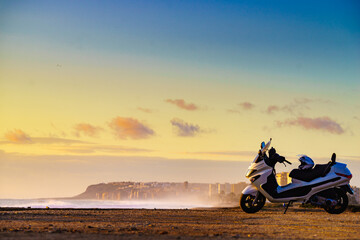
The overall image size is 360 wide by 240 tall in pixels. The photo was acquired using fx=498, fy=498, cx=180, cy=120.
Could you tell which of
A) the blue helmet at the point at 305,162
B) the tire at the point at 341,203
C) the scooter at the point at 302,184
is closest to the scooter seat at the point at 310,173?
the scooter at the point at 302,184

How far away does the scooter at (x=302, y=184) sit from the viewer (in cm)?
1387

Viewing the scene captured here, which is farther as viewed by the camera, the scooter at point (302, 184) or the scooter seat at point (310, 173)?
the scooter seat at point (310, 173)

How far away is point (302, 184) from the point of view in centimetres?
1400

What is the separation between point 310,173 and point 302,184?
1.28 feet

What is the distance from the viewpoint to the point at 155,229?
9477mm

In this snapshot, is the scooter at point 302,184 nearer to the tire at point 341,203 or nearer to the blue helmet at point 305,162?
the tire at point 341,203

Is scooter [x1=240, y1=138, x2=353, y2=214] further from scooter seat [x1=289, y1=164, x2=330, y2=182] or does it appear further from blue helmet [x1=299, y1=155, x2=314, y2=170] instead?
blue helmet [x1=299, y1=155, x2=314, y2=170]

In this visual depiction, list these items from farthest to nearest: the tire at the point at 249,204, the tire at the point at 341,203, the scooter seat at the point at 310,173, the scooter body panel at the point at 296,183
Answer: the tire at the point at 249,204
the tire at the point at 341,203
the scooter seat at the point at 310,173
the scooter body panel at the point at 296,183

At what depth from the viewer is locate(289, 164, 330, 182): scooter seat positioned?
1401cm

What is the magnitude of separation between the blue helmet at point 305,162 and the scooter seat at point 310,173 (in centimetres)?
10

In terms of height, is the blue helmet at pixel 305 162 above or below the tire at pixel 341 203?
above

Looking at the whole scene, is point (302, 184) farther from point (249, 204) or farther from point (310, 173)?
point (249, 204)

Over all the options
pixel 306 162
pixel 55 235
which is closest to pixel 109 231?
pixel 55 235

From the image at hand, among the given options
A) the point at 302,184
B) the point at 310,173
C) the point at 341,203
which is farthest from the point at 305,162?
the point at 341,203
